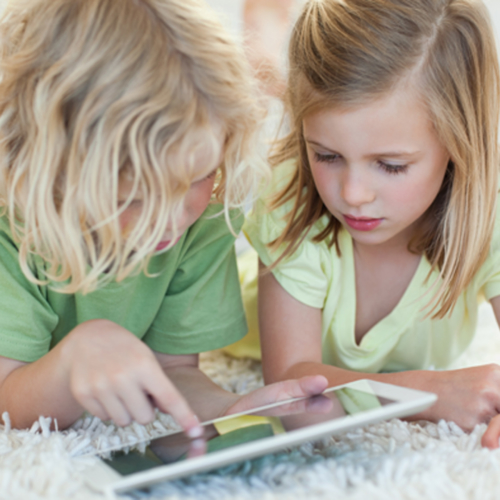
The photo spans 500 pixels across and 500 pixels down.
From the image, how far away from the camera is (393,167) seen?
0.76 metres

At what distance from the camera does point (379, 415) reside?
506mm

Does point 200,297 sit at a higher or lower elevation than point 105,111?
lower

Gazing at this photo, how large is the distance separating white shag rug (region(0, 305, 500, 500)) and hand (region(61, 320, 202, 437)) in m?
0.05

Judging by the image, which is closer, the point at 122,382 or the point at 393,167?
the point at 122,382

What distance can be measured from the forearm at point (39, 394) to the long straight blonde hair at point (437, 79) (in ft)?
1.21

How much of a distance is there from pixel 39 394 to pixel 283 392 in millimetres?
264

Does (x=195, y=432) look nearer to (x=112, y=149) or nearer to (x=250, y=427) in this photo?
(x=250, y=427)

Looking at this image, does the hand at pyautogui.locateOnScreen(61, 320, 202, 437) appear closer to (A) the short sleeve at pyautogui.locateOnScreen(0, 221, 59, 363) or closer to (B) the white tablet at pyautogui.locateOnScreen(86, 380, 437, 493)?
(B) the white tablet at pyautogui.locateOnScreen(86, 380, 437, 493)

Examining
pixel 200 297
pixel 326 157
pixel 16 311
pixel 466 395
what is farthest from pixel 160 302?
pixel 466 395


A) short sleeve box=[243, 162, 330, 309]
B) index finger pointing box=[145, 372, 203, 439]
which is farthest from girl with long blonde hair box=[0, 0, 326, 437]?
short sleeve box=[243, 162, 330, 309]

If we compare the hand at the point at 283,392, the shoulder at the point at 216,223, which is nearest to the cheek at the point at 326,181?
the shoulder at the point at 216,223

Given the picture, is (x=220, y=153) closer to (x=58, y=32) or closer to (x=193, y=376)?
(x=58, y=32)

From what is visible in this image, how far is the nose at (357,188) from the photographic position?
756 mm

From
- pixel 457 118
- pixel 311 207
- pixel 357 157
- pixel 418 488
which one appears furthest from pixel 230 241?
pixel 418 488
